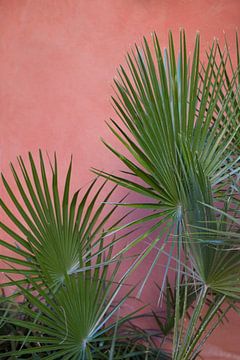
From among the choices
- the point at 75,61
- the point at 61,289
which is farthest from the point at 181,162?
the point at 75,61

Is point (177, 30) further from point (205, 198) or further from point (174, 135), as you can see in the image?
point (205, 198)

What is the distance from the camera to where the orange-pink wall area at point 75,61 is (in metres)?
2.65

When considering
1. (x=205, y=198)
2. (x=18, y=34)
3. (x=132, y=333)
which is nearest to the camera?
(x=205, y=198)

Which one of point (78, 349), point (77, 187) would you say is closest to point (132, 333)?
point (78, 349)

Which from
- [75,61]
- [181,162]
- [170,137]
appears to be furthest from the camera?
[75,61]

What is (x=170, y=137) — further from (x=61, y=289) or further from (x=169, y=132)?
(x=61, y=289)

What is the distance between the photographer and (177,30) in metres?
2.64

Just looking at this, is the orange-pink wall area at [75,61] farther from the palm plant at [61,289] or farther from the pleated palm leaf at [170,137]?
the pleated palm leaf at [170,137]

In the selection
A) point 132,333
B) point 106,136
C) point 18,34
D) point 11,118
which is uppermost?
point 18,34

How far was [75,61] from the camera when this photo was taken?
2736mm

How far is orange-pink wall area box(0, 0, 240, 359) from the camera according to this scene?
2646 millimetres

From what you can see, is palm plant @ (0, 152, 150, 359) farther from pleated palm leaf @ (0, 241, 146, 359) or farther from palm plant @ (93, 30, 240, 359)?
palm plant @ (93, 30, 240, 359)

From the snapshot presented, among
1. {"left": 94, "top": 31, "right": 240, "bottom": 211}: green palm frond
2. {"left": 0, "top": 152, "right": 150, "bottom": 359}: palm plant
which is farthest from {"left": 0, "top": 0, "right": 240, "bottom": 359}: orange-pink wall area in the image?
{"left": 94, "top": 31, "right": 240, "bottom": 211}: green palm frond

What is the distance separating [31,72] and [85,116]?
418 millimetres
